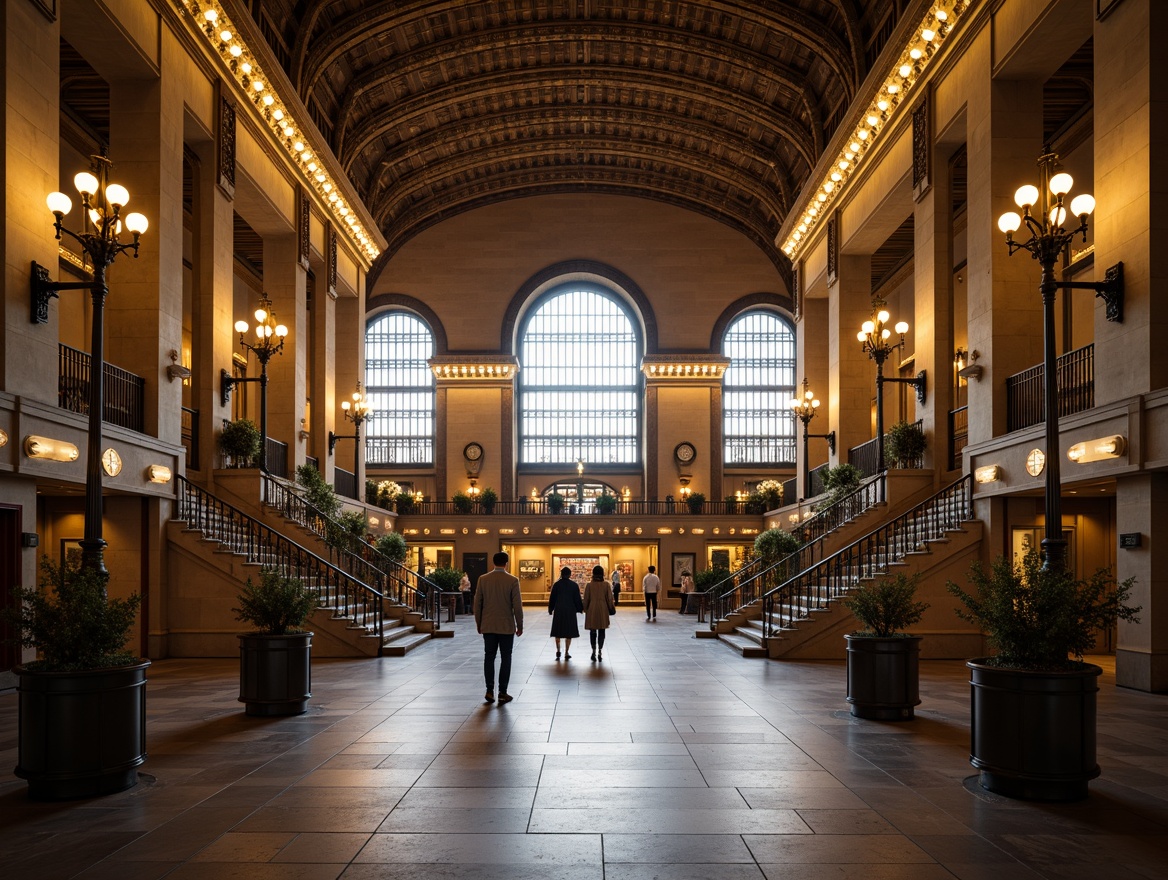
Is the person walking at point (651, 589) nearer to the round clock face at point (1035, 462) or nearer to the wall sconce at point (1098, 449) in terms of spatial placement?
the round clock face at point (1035, 462)

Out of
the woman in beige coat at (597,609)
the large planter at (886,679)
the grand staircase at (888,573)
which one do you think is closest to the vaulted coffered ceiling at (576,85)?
the grand staircase at (888,573)

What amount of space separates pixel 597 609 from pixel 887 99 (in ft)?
44.6

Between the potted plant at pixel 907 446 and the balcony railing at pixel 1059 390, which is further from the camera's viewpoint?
the potted plant at pixel 907 446

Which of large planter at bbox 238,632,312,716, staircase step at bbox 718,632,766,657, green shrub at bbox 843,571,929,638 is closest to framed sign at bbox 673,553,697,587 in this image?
staircase step at bbox 718,632,766,657

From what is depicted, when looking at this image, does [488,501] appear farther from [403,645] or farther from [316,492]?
[403,645]

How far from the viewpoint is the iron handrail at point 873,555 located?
667 inches

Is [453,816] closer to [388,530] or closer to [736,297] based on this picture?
[388,530]

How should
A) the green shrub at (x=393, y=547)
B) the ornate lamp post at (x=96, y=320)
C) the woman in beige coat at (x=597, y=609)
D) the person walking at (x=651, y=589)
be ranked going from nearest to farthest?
the ornate lamp post at (x=96, y=320) → the woman in beige coat at (x=597, y=609) → the green shrub at (x=393, y=547) → the person walking at (x=651, y=589)

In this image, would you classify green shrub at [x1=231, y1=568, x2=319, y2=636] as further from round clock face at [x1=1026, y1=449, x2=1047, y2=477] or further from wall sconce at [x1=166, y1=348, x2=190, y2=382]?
round clock face at [x1=1026, y1=449, x2=1047, y2=477]

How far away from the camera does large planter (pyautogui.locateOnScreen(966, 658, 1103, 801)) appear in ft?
21.7

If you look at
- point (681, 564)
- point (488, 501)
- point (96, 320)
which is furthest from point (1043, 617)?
point (488, 501)

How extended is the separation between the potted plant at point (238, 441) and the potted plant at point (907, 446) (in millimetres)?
13363

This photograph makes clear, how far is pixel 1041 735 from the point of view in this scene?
6672mm

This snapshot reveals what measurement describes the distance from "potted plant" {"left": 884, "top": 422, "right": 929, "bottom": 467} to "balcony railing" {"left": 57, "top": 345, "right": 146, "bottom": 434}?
575 inches
